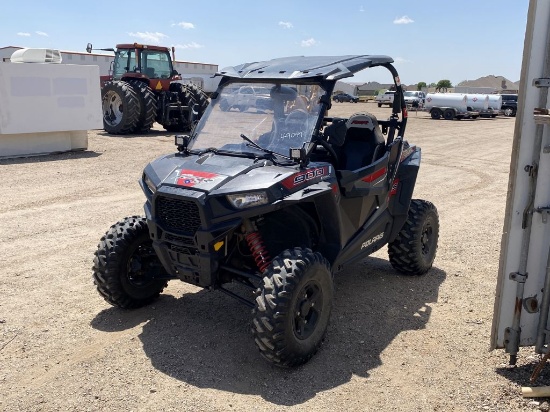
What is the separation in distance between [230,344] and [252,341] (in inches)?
6.7

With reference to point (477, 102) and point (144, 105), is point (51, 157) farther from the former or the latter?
point (477, 102)

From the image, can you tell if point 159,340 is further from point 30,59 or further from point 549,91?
point 30,59

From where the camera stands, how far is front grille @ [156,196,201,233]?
373 cm

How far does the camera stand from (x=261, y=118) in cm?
439

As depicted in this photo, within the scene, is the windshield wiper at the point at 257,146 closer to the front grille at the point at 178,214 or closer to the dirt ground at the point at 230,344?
the front grille at the point at 178,214

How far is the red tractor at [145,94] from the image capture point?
52.9 ft

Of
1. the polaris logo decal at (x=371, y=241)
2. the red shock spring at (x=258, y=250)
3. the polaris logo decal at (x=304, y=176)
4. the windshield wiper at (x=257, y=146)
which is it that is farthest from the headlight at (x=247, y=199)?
the polaris logo decal at (x=371, y=241)

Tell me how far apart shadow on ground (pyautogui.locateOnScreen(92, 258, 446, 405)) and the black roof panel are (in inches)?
77.8

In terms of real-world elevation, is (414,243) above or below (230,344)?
above

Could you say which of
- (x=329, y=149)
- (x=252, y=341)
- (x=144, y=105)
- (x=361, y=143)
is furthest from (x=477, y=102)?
(x=252, y=341)

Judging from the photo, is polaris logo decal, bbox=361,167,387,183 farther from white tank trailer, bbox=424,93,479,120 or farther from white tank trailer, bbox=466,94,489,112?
white tank trailer, bbox=466,94,489,112

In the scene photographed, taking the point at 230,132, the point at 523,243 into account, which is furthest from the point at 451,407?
the point at 230,132

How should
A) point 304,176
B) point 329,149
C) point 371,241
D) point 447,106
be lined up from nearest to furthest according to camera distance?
point 304,176, point 329,149, point 371,241, point 447,106

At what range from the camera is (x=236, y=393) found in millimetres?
3549
